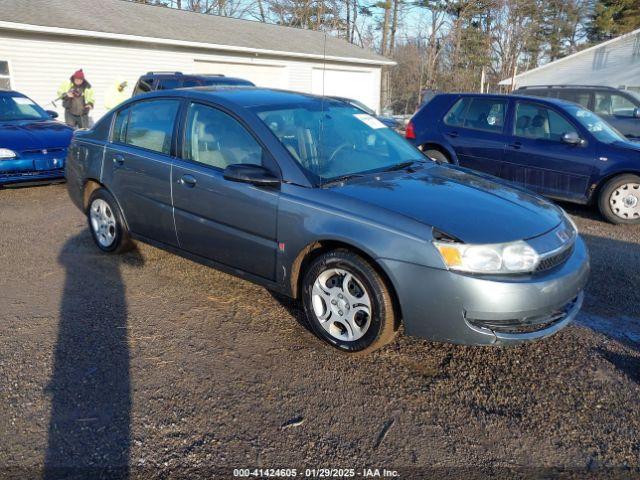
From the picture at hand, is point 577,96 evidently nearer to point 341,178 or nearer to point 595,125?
point 595,125

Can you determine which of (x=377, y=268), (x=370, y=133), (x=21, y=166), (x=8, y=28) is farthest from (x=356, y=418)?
(x=8, y=28)

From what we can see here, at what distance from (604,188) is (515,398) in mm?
4686

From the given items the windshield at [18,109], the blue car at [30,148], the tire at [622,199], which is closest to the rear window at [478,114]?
the tire at [622,199]

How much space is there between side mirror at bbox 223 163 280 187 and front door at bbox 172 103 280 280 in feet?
0.27

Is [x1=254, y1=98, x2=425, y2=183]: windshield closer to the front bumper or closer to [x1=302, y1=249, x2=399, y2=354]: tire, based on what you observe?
[x1=302, y1=249, x2=399, y2=354]: tire

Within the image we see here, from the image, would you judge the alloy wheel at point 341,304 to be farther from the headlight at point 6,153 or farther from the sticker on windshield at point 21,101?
the sticker on windshield at point 21,101

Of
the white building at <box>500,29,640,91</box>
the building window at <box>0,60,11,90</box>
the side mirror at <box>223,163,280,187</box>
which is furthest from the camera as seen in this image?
the white building at <box>500,29,640,91</box>

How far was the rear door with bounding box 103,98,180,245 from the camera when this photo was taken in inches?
165

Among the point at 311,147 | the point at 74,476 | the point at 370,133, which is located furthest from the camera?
the point at 370,133

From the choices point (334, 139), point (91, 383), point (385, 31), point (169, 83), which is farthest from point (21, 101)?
point (385, 31)

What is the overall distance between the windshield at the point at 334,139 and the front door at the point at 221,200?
0.25 metres

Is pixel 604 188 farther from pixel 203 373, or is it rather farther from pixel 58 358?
pixel 58 358

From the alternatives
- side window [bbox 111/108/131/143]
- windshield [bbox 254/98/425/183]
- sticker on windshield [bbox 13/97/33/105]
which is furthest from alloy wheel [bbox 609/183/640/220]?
sticker on windshield [bbox 13/97/33/105]

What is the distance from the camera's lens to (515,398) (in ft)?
9.46
